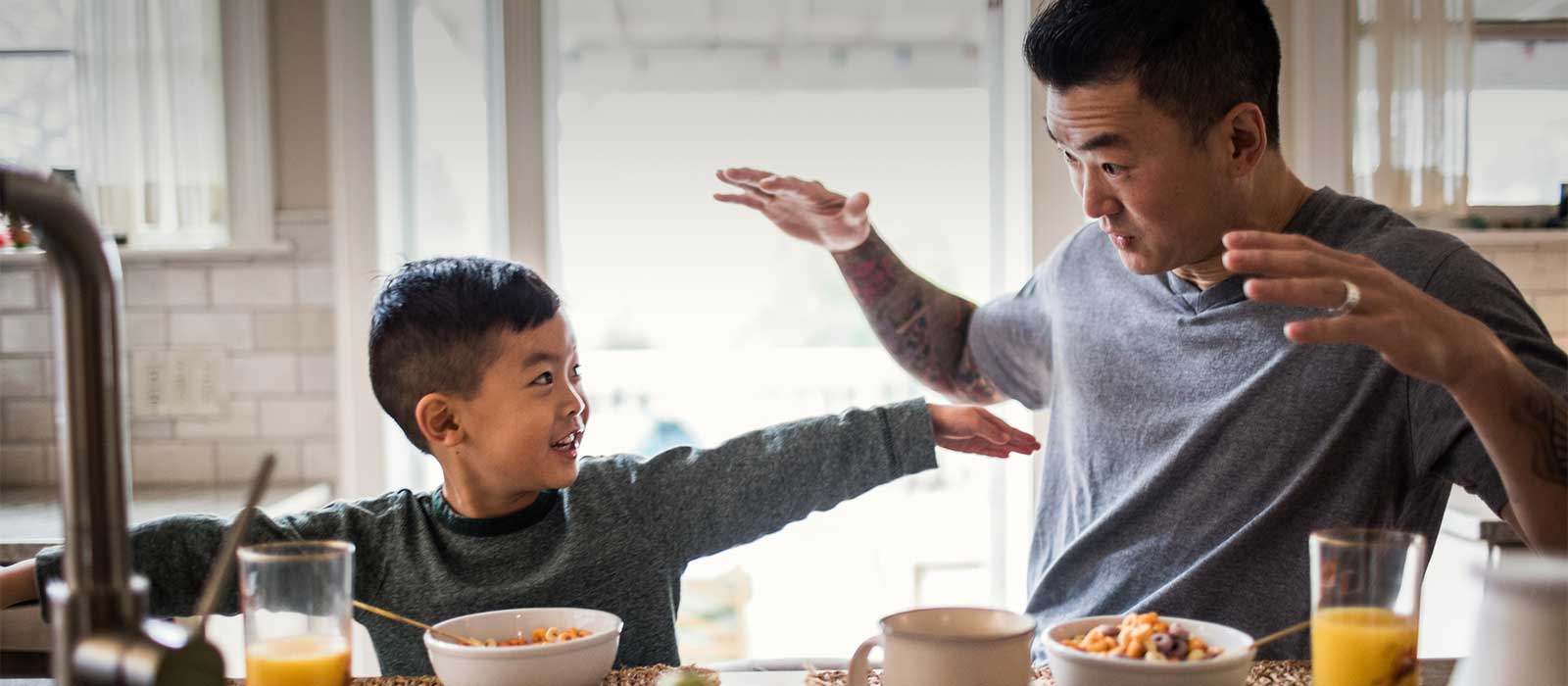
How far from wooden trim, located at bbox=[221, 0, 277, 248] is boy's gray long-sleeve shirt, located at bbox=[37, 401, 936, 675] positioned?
5.10ft

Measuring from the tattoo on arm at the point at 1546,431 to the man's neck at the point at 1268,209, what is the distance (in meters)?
0.45

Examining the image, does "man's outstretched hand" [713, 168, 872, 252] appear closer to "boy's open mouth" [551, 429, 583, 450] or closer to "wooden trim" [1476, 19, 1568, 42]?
"boy's open mouth" [551, 429, 583, 450]

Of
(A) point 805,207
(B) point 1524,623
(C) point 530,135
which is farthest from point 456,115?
(B) point 1524,623

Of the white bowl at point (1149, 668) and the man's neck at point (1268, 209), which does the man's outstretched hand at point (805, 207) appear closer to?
the man's neck at point (1268, 209)

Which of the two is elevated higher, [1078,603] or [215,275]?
[215,275]

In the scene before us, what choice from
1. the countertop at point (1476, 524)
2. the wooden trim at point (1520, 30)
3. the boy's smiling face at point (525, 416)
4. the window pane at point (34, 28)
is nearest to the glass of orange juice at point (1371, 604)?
the boy's smiling face at point (525, 416)

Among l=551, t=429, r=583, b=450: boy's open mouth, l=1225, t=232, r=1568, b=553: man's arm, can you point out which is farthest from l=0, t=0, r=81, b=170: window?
l=1225, t=232, r=1568, b=553: man's arm

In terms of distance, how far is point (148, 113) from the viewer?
2646 mm

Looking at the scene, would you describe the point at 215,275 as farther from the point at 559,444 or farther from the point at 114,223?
the point at 559,444

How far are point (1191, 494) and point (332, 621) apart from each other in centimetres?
104

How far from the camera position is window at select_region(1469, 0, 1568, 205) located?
2.77 metres

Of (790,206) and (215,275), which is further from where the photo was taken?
(215,275)

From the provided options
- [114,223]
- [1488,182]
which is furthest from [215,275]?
[1488,182]

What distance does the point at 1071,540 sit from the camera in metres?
1.68
